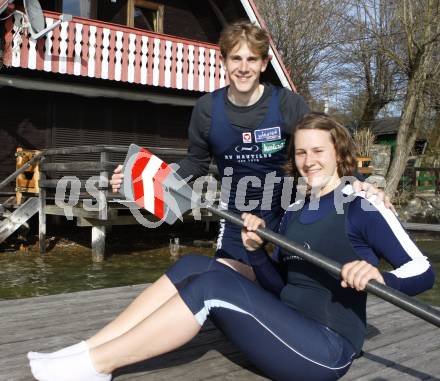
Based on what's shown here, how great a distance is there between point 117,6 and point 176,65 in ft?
6.98

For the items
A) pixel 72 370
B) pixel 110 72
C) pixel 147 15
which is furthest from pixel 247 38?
pixel 147 15

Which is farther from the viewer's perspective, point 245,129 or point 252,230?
point 245,129

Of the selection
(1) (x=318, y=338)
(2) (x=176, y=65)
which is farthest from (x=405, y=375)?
(2) (x=176, y=65)

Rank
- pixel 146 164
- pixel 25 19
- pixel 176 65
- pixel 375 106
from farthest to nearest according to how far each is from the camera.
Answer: pixel 375 106
pixel 176 65
pixel 25 19
pixel 146 164

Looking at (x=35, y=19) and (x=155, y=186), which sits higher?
(x=35, y=19)

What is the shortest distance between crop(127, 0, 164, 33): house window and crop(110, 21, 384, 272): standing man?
1182 cm

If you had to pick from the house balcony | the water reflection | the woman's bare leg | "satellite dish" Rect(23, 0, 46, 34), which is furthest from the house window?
the woman's bare leg

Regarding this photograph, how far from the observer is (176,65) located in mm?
13586

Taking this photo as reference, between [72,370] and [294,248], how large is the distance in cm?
98

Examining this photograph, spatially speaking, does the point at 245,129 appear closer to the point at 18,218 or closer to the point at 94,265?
the point at 94,265

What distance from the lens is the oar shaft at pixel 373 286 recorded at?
1.85 meters

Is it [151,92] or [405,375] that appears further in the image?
[151,92]

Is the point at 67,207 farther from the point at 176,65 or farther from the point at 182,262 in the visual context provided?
the point at 182,262

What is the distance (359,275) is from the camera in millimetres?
1976
